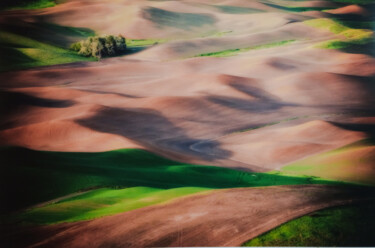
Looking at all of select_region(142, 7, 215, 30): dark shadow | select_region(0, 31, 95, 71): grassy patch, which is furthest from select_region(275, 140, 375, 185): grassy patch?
select_region(0, 31, 95, 71): grassy patch

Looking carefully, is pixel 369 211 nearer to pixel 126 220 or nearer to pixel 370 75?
pixel 370 75

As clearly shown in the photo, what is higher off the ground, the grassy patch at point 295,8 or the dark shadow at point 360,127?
the grassy patch at point 295,8

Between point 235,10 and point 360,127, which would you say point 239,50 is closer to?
point 235,10

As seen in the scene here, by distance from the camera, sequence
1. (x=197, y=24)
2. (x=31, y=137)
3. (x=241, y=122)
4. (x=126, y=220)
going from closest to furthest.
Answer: (x=126, y=220) < (x=31, y=137) < (x=241, y=122) < (x=197, y=24)

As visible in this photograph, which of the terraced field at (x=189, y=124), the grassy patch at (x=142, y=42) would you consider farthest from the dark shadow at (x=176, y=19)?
the grassy patch at (x=142, y=42)

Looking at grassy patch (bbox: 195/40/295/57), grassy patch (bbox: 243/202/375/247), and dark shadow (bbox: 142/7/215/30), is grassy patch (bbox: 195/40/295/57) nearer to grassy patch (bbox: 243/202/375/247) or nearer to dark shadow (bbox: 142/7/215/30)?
dark shadow (bbox: 142/7/215/30)

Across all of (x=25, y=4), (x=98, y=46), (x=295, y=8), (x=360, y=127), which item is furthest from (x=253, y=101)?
(x=25, y=4)

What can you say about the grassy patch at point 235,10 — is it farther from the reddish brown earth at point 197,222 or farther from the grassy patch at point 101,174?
the reddish brown earth at point 197,222

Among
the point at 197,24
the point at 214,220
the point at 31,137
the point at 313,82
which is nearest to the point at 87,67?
the point at 31,137
